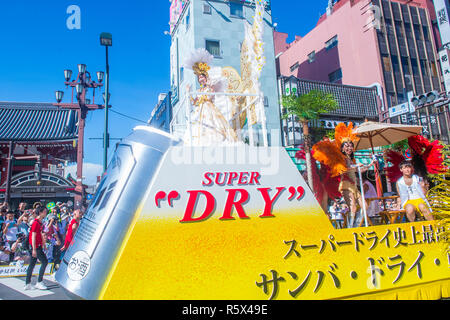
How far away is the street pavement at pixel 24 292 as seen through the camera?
17.7 feet

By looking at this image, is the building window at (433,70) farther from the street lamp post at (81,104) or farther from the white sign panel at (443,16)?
the street lamp post at (81,104)

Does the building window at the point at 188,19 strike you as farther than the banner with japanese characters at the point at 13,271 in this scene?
Yes

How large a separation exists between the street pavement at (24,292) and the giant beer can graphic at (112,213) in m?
3.11

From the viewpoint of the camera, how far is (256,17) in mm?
3461

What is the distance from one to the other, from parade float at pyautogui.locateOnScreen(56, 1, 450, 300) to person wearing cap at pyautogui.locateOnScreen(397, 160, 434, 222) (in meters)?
0.90

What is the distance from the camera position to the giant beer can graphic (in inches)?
89.2

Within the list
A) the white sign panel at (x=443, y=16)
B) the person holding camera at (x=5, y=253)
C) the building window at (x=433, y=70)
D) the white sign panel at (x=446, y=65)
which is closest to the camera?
the person holding camera at (x=5, y=253)

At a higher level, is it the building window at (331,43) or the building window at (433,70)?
the building window at (331,43)

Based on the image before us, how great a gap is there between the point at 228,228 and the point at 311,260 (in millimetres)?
789

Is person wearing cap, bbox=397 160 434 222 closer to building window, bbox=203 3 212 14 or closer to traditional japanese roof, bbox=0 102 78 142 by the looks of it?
building window, bbox=203 3 212 14

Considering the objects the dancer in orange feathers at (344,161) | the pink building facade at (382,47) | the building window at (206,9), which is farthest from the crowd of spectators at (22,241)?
the pink building facade at (382,47)

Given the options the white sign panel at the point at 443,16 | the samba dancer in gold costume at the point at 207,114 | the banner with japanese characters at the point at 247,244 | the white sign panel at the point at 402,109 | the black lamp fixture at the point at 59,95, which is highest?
the white sign panel at the point at 443,16

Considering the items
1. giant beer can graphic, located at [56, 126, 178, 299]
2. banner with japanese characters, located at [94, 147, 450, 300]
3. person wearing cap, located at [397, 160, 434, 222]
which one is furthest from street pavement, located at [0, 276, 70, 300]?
person wearing cap, located at [397, 160, 434, 222]
